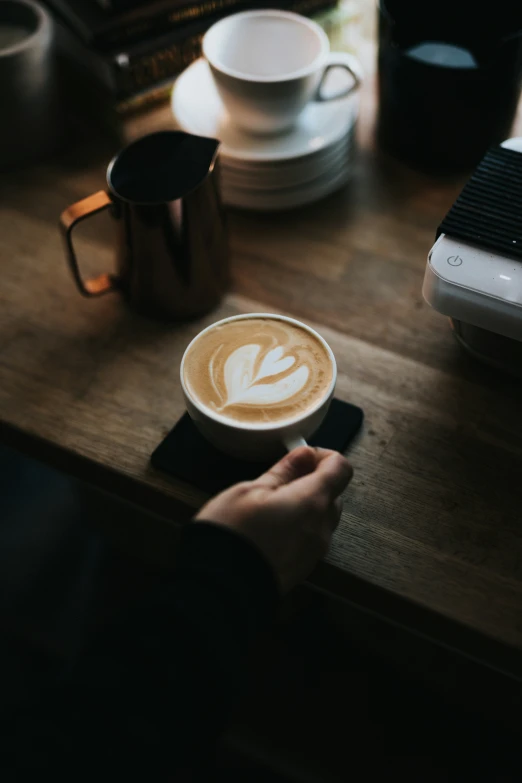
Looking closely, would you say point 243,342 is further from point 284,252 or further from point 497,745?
point 497,745

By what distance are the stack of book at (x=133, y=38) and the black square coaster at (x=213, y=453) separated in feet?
1.76

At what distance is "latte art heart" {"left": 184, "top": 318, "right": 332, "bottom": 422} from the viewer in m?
0.67

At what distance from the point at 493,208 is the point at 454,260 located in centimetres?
8

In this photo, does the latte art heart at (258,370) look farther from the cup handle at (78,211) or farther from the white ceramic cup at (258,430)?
the cup handle at (78,211)

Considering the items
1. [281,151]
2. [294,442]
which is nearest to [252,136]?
[281,151]

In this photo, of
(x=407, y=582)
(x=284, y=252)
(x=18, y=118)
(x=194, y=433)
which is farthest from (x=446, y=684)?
(x=18, y=118)

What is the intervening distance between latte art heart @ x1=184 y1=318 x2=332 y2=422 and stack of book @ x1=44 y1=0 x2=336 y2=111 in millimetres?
497

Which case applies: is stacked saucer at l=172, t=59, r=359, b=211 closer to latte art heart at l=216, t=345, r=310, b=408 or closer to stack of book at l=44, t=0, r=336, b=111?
stack of book at l=44, t=0, r=336, b=111

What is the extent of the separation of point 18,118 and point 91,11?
174 mm

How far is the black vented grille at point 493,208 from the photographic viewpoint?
72cm

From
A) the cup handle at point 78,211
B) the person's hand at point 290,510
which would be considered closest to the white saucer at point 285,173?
the cup handle at point 78,211

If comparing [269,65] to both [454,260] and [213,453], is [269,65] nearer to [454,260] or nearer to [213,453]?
[454,260]

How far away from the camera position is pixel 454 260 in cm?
72

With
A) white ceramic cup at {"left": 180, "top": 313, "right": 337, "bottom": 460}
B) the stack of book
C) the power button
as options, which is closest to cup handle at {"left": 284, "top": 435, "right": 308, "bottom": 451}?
white ceramic cup at {"left": 180, "top": 313, "right": 337, "bottom": 460}
